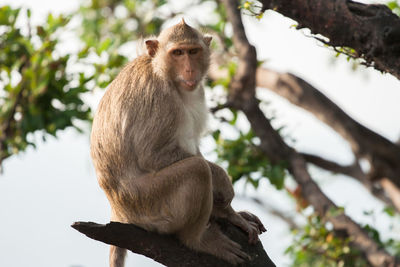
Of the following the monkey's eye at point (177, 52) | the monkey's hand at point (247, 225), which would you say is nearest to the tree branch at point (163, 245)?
the monkey's hand at point (247, 225)

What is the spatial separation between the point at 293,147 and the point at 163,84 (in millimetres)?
3909

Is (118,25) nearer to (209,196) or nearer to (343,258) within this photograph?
(343,258)

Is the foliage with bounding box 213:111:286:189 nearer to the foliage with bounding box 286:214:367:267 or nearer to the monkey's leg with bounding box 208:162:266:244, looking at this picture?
the foliage with bounding box 286:214:367:267

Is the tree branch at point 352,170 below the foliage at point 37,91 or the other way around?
below

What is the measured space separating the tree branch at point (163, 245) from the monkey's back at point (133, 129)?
1.35 ft

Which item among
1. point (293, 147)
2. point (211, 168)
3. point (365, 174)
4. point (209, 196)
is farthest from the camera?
point (365, 174)

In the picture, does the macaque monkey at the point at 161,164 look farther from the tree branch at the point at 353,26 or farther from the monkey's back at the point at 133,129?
the tree branch at the point at 353,26

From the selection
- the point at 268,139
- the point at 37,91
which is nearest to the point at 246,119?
the point at 268,139

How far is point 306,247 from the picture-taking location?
6.61 meters

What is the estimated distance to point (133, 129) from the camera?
12.4 feet

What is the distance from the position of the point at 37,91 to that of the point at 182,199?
306 cm

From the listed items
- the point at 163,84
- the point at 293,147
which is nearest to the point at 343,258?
the point at 293,147

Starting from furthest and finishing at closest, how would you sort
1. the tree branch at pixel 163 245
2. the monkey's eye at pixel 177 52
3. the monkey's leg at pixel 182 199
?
the monkey's eye at pixel 177 52, the monkey's leg at pixel 182 199, the tree branch at pixel 163 245

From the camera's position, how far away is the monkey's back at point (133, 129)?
148 inches
